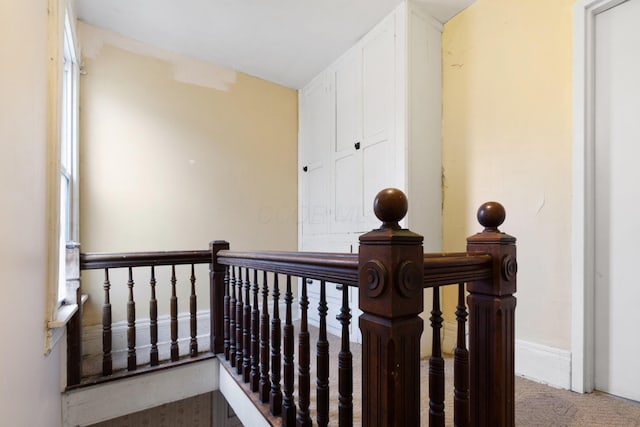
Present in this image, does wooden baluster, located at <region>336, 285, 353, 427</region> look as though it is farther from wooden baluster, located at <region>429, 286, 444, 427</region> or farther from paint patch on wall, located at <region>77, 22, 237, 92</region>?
paint patch on wall, located at <region>77, 22, 237, 92</region>

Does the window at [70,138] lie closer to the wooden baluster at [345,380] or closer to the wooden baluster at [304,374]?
the wooden baluster at [304,374]

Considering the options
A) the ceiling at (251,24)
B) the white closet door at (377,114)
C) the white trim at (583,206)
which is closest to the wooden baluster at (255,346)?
the white closet door at (377,114)

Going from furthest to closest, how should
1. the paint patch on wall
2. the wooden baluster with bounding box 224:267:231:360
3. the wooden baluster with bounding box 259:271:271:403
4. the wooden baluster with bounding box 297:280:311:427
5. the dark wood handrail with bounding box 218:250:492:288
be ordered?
1. the paint patch on wall
2. the wooden baluster with bounding box 224:267:231:360
3. the wooden baluster with bounding box 259:271:271:403
4. the wooden baluster with bounding box 297:280:311:427
5. the dark wood handrail with bounding box 218:250:492:288

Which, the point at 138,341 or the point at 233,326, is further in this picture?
the point at 138,341

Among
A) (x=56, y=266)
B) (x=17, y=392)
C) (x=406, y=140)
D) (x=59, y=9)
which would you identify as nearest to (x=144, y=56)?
(x=59, y=9)

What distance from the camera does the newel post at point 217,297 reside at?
1.96 metres

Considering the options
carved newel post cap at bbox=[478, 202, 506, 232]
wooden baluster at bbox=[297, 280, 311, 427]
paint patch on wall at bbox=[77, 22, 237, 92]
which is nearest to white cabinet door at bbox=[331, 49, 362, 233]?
paint patch on wall at bbox=[77, 22, 237, 92]

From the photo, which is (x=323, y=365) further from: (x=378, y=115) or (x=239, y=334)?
(x=378, y=115)

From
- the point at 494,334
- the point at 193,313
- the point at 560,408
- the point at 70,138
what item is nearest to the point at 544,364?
the point at 560,408

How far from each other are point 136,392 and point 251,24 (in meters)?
2.40

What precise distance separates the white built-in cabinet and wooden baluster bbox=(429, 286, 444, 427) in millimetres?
1237

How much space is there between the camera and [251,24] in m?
2.30

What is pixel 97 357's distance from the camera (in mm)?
2107

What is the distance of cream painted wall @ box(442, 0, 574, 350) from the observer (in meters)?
1.63
